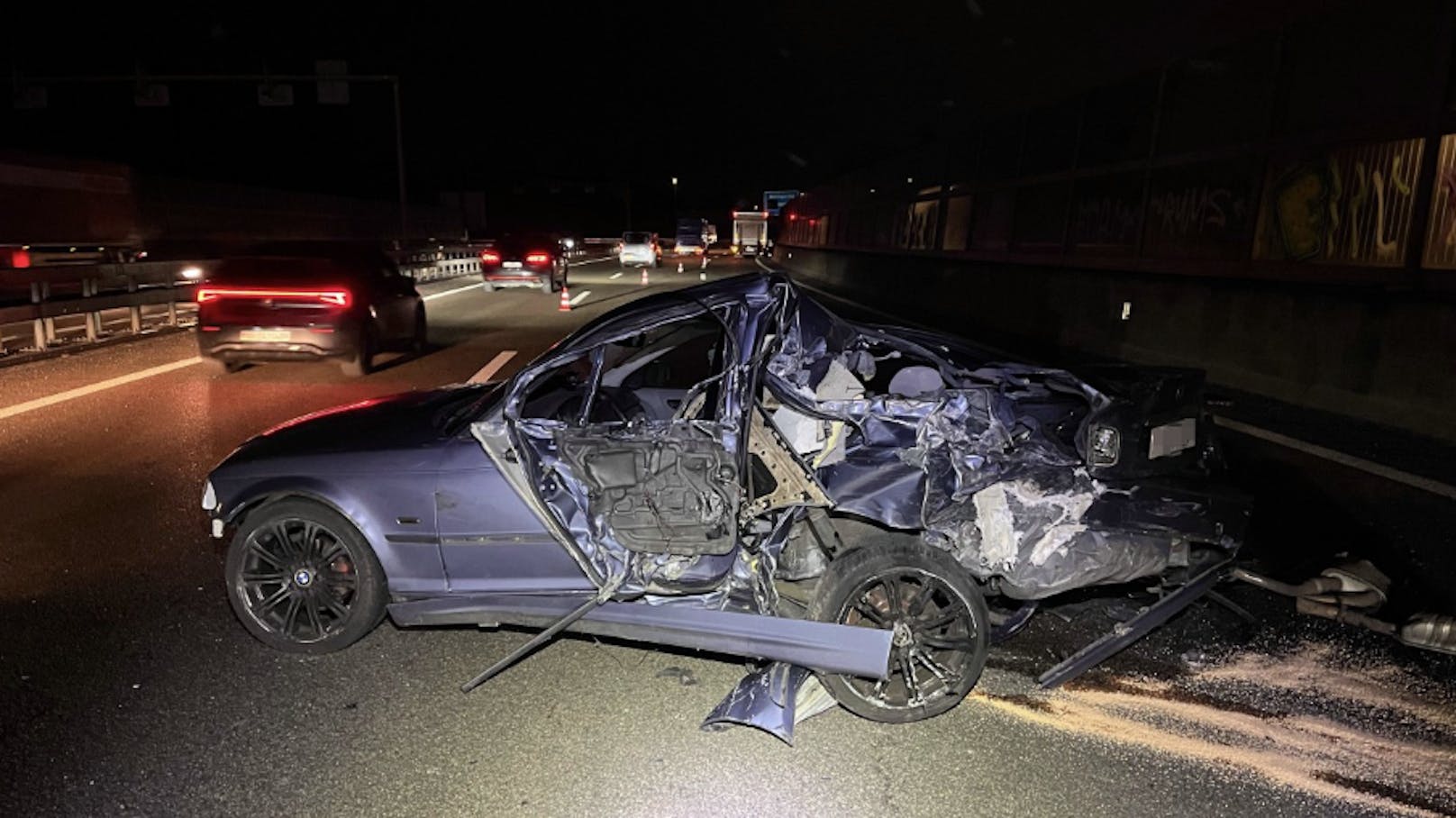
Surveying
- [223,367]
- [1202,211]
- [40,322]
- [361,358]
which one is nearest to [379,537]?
[361,358]

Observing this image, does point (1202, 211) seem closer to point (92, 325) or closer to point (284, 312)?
point (284, 312)

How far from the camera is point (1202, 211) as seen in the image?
13.9 meters

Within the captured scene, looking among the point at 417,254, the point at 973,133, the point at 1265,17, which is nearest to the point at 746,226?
the point at 417,254

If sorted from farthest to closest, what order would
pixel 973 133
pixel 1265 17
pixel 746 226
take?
pixel 746 226 → pixel 973 133 → pixel 1265 17

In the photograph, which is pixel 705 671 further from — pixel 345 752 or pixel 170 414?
pixel 170 414

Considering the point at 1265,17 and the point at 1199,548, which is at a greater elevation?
the point at 1265,17

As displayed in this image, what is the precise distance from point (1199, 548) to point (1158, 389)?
79cm

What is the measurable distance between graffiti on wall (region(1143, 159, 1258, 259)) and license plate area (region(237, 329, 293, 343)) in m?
12.2

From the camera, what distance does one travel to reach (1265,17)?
1306 centimetres

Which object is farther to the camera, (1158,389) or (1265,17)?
(1265,17)

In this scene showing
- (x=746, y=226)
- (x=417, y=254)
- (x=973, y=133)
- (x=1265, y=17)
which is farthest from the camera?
(x=746, y=226)

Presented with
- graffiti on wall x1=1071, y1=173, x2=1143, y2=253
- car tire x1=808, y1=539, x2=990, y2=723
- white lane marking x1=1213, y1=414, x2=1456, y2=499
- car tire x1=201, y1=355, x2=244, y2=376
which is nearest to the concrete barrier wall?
graffiti on wall x1=1071, y1=173, x2=1143, y2=253

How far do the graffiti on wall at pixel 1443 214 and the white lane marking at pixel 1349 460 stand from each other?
2.74 metres

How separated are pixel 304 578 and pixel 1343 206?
11.7m
